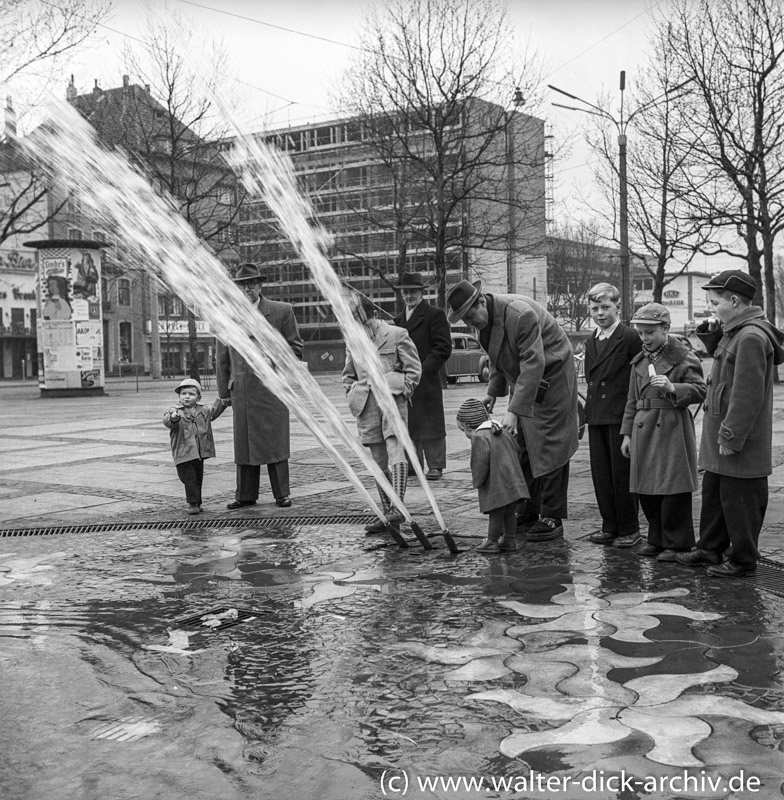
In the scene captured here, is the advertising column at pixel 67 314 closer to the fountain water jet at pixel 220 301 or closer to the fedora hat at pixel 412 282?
the fountain water jet at pixel 220 301

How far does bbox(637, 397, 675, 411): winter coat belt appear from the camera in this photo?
5.99 meters

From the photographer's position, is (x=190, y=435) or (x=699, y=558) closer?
(x=699, y=558)

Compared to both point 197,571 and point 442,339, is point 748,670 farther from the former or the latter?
point 442,339

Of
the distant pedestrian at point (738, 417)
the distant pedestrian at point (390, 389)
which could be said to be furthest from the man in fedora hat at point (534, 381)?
the distant pedestrian at point (738, 417)

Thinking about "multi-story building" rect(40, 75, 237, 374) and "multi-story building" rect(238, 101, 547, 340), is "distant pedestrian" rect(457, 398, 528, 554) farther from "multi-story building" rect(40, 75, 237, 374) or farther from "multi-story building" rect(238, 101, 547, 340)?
"multi-story building" rect(40, 75, 237, 374)

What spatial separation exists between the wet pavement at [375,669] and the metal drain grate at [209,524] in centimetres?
25

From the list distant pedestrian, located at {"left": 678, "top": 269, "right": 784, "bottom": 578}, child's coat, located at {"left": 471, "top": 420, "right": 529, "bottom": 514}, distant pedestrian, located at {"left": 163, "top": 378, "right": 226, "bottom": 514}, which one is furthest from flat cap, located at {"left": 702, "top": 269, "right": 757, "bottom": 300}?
distant pedestrian, located at {"left": 163, "top": 378, "right": 226, "bottom": 514}

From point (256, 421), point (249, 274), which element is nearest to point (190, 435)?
point (256, 421)

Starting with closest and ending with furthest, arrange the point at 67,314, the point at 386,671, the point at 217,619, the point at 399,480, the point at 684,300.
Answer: the point at 386,671 → the point at 217,619 → the point at 399,480 → the point at 67,314 → the point at 684,300

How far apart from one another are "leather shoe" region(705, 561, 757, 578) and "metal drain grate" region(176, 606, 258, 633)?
2604 mm

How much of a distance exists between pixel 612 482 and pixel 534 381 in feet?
2.97

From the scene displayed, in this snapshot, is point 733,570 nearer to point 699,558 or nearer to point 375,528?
point 699,558

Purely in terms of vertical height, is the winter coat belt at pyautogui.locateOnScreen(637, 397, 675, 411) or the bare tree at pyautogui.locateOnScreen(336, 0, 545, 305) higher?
the bare tree at pyautogui.locateOnScreen(336, 0, 545, 305)

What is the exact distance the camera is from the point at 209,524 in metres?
7.67
